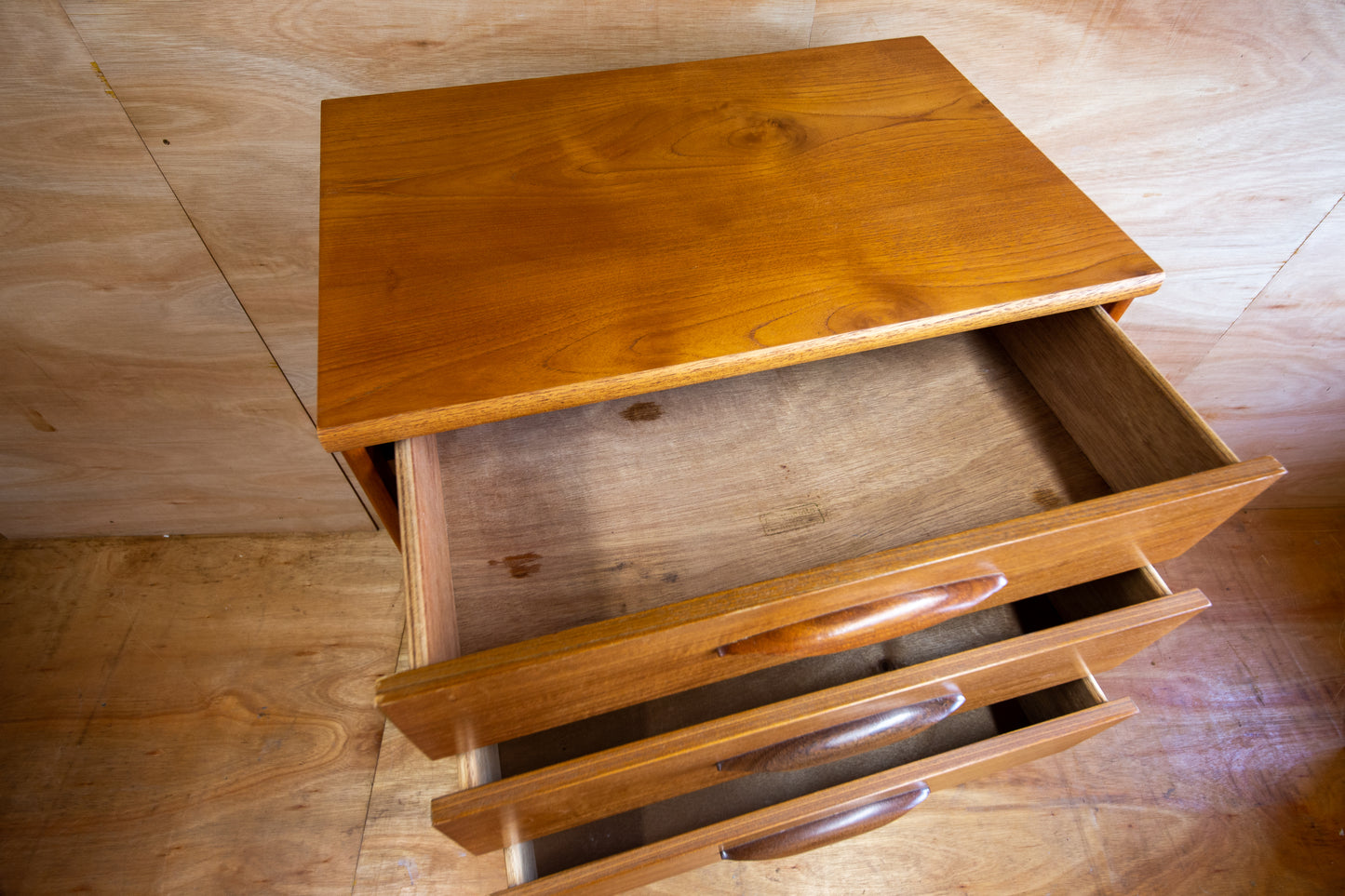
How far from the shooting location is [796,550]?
603mm

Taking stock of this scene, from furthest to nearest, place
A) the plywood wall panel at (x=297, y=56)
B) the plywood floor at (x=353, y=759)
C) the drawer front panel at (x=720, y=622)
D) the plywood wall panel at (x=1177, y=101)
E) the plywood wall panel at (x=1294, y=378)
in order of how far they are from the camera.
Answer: the plywood wall panel at (x=1294, y=378) < the plywood floor at (x=353, y=759) < the plywood wall panel at (x=1177, y=101) < the plywood wall panel at (x=297, y=56) < the drawer front panel at (x=720, y=622)

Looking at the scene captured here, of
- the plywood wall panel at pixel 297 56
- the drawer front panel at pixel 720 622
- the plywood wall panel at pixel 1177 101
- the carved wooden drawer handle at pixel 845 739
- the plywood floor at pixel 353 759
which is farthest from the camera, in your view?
the plywood floor at pixel 353 759

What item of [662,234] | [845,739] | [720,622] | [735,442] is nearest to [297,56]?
[662,234]

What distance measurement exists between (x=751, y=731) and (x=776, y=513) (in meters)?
0.18

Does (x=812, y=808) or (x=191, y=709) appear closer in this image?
(x=812, y=808)

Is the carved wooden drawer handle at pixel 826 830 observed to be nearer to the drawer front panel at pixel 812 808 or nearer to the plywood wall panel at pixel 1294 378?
the drawer front panel at pixel 812 808

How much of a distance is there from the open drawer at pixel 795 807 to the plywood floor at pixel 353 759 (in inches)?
13.8

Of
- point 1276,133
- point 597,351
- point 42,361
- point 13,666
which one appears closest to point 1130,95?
point 1276,133

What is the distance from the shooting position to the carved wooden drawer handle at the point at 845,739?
22.3 inches

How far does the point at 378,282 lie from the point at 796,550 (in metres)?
0.36

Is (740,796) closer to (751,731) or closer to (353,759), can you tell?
(751,731)

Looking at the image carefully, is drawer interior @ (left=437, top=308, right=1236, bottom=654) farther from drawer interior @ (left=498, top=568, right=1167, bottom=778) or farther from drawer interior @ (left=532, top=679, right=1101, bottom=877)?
drawer interior @ (left=532, top=679, right=1101, bottom=877)

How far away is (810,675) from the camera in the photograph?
671 millimetres

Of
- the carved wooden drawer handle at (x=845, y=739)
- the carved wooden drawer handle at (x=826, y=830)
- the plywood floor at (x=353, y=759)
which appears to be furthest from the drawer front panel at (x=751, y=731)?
the plywood floor at (x=353, y=759)
